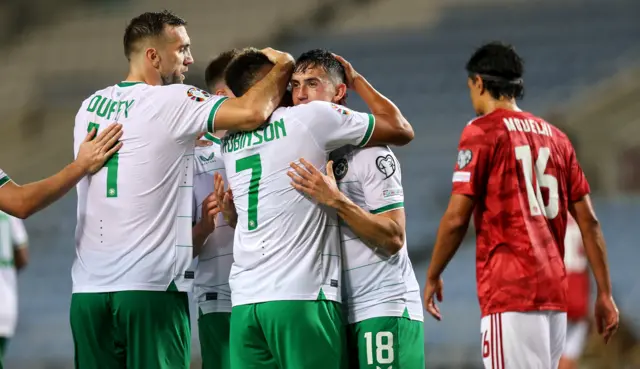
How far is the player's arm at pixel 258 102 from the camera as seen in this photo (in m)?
3.67

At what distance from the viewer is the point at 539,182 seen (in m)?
3.89

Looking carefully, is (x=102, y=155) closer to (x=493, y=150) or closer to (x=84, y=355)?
(x=84, y=355)

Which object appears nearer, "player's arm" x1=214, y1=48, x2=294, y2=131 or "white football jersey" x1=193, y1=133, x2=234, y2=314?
"player's arm" x1=214, y1=48, x2=294, y2=131

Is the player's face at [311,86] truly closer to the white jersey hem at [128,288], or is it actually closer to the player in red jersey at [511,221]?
the player in red jersey at [511,221]

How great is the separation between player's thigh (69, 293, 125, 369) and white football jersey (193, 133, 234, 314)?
0.67m

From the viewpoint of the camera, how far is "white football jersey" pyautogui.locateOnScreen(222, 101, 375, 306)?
3.50 meters

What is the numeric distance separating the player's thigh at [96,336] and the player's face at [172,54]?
1114 mm

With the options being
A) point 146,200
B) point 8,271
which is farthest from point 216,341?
point 8,271

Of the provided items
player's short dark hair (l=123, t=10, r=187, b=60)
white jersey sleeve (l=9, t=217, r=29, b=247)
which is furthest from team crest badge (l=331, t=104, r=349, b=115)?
white jersey sleeve (l=9, t=217, r=29, b=247)

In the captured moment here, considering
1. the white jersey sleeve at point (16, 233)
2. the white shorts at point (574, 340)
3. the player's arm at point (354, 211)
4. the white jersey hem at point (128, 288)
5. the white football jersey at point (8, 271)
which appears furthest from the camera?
the white shorts at point (574, 340)

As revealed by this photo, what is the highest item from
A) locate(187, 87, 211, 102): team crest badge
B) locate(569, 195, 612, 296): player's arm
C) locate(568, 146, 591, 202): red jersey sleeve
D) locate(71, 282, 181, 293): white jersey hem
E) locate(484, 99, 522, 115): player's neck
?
locate(187, 87, 211, 102): team crest badge

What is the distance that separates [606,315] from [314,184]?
1.69m

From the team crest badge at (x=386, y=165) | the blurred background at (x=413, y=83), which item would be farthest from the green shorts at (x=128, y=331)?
the blurred background at (x=413, y=83)

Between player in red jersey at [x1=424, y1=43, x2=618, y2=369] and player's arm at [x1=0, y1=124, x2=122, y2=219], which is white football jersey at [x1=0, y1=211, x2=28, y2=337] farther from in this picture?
player in red jersey at [x1=424, y1=43, x2=618, y2=369]
